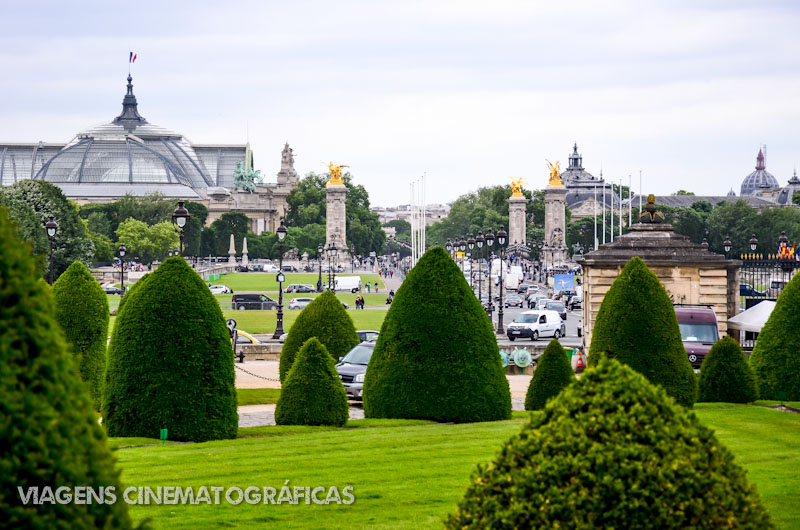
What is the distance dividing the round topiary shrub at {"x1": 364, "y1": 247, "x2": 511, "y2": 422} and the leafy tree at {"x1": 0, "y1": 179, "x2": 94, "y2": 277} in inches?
2179

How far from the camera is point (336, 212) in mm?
129750

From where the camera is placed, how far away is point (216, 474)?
10.1m

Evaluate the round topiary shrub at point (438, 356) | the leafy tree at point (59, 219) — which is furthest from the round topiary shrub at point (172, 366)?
the leafy tree at point (59, 219)

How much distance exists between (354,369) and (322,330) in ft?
3.01

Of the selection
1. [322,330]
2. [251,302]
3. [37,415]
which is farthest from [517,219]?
[37,415]

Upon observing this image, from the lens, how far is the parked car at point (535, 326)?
40938mm

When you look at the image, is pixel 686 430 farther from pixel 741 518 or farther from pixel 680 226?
pixel 680 226

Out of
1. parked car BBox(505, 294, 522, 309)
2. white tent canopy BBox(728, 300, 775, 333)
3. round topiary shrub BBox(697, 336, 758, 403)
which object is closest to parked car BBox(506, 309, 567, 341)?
white tent canopy BBox(728, 300, 775, 333)

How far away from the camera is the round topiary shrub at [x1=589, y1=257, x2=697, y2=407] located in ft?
52.0

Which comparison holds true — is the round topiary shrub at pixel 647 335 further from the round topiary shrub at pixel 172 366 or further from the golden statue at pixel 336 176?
the golden statue at pixel 336 176

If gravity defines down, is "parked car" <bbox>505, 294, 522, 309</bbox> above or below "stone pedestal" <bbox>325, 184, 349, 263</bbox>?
below

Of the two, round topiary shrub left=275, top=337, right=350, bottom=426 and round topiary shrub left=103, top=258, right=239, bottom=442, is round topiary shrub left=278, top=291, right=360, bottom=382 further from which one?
round topiary shrub left=103, top=258, right=239, bottom=442

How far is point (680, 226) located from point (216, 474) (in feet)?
368

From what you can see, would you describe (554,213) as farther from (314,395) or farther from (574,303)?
(314,395)
